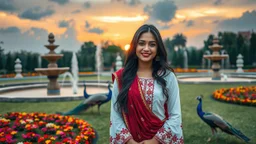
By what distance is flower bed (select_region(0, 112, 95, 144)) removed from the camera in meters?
4.27

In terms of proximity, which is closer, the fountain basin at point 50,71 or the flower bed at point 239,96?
the flower bed at point 239,96

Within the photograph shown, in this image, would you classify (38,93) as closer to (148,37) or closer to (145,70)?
(145,70)

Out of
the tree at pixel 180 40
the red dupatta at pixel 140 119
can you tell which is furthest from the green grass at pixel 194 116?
Result: the tree at pixel 180 40

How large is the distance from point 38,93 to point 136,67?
32.1ft

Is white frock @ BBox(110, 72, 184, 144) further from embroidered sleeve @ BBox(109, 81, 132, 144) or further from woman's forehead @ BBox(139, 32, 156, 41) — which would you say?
woman's forehead @ BBox(139, 32, 156, 41)

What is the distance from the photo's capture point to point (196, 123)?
5.75 meters

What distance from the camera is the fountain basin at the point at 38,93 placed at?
29.4 feet

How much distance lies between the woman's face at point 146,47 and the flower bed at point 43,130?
7.81 ft

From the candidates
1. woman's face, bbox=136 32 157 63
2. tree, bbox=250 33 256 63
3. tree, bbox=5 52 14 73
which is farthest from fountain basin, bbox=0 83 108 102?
tree, bbox=250 33 256 63

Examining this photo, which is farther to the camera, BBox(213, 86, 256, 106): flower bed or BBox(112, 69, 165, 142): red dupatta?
BBox(213, 86, 256, 106): flower bed

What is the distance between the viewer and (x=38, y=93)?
11250mm

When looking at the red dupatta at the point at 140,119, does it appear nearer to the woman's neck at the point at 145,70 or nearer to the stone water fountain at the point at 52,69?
the woman's neck at the point at 145,70

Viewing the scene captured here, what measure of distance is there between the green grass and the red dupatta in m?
2.65

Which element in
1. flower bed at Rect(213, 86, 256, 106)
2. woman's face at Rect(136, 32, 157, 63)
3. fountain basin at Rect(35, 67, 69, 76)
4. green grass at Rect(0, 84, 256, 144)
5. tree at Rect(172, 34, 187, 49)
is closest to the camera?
woman's face at Rect(136, 32, 157, 63)
